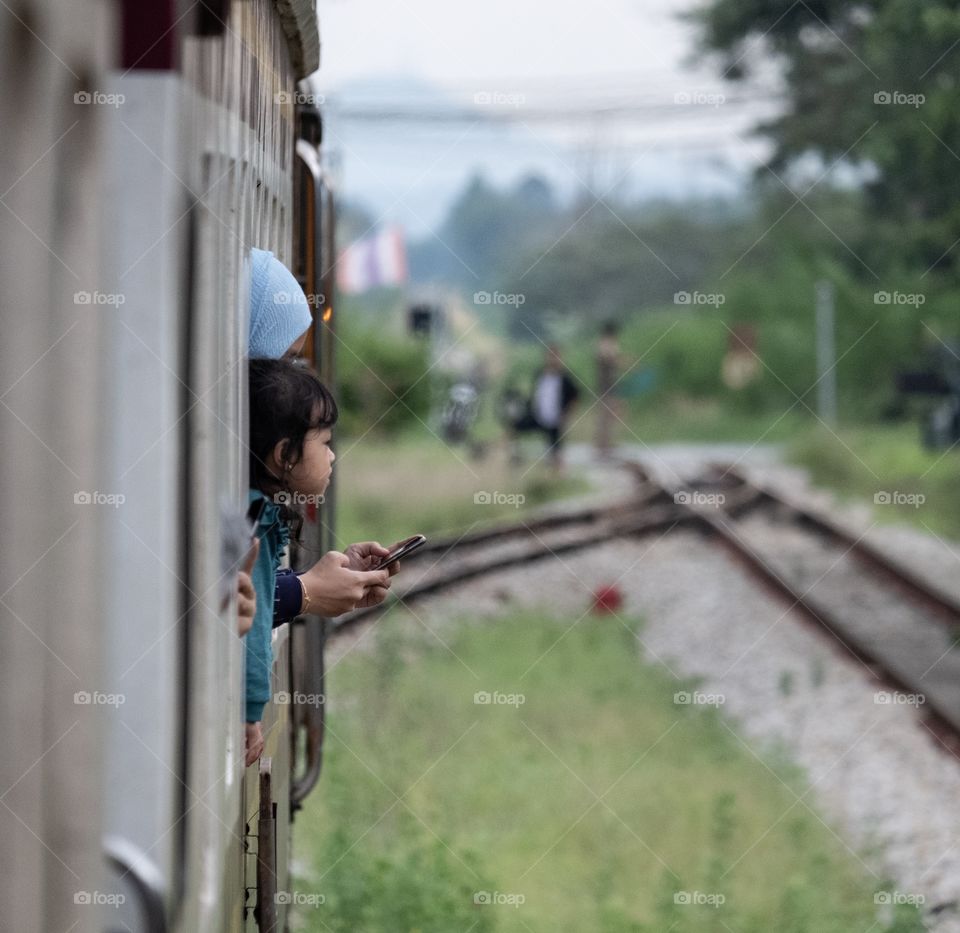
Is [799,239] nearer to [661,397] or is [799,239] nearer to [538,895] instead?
[661,397]

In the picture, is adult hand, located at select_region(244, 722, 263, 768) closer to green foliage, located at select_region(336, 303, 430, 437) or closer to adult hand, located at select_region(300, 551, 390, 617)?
adult hand, located at select_region(300, 551, 390, 617)

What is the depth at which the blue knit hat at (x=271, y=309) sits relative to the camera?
91.0 inches

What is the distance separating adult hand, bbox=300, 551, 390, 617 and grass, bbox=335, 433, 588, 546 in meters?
8.63

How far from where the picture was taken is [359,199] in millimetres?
60906

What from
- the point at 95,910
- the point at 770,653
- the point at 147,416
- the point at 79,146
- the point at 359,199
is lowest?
the point at 359,199

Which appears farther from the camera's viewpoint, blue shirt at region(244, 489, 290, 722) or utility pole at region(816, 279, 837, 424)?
utility pole at region(816, 279, 837, 424)

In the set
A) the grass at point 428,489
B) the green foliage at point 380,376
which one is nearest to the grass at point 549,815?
the grass at point 428,489

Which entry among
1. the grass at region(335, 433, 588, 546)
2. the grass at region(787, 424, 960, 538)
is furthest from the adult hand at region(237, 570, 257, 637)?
the grass at region(787, 424, 960, 538)

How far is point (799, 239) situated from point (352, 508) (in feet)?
72.0

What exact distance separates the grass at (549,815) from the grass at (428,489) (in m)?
3.57

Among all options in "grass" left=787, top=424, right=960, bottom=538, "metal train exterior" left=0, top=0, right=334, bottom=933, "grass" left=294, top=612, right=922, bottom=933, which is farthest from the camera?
"grass" left=787, top=424, right=960, bottom=538

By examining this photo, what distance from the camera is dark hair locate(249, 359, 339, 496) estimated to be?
2.31 metres

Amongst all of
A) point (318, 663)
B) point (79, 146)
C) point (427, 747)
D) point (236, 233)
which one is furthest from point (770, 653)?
point (79, 146)

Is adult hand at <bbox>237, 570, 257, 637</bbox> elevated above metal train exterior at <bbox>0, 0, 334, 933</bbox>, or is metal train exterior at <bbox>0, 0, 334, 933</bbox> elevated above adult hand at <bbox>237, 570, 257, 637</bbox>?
metal train exterior at <bbox>0, 0, 334, 933</bbox>
